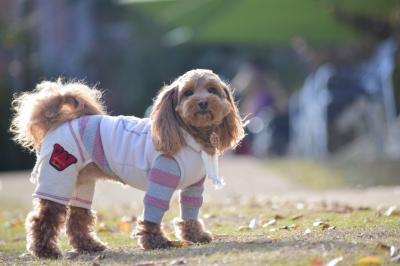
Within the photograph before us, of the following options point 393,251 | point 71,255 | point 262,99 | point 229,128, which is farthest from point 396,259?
point 262,99

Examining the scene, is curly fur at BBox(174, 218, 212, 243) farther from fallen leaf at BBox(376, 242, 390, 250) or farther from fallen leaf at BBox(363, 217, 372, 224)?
fallen leaf at BBox(376, 242, 390, 250)

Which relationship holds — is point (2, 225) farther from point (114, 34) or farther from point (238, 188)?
point (114, 34)

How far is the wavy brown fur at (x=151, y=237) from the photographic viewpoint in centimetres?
703

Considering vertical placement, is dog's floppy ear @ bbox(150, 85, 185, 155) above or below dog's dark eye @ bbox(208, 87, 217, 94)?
below

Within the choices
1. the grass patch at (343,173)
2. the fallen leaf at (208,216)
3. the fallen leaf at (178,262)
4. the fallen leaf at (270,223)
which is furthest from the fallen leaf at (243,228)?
the grass patch at (343,173)

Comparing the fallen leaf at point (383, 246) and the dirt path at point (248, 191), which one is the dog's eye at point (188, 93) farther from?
the dirt path at point (248, 191)

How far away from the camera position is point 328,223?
7859 millimetres

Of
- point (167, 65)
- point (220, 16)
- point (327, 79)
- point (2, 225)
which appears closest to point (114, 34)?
point (167, 65)

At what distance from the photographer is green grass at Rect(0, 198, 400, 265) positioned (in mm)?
6008

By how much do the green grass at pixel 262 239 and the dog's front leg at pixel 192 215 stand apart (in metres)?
0.17

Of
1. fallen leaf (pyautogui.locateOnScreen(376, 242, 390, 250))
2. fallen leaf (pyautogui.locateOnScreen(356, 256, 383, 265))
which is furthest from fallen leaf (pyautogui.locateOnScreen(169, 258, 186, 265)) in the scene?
fallen leaf (pyautogui.locateOnScreen(376, 242, 390, 250))

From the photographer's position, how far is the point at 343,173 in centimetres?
1350

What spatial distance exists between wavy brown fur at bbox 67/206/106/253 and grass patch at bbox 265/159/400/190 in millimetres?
5888

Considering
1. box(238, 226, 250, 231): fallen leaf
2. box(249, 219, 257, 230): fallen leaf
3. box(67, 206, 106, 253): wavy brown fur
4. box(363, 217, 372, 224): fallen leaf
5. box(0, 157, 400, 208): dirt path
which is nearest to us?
box(67, 206, 106, 253): wavy brown fur
